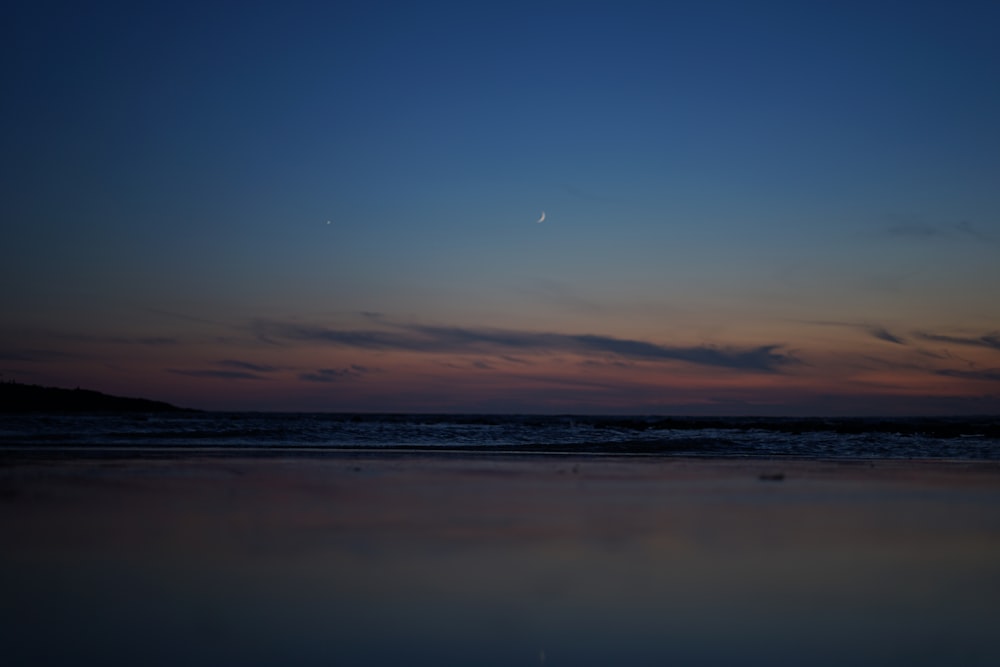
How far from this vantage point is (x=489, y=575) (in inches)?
224

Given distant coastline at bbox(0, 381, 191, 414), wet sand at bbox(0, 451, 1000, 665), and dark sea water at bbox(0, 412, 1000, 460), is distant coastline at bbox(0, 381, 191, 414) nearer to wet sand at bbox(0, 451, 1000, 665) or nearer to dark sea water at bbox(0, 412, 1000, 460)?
dark sea water at bbox(0, 412, 1000, 460)

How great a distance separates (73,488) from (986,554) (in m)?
9.92

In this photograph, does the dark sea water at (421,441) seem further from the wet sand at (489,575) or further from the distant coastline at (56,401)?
the distant coastline at (56,401)

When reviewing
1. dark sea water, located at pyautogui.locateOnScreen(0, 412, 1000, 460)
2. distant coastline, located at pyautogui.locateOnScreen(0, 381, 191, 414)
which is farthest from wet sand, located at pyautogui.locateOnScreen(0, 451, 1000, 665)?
distant coastline, located at pyautogui.locateOnScreen(0, 381, 191, 414)

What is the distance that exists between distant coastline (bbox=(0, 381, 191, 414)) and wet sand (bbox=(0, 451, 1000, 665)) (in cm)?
4760

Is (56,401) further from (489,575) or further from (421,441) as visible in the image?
(489,575)

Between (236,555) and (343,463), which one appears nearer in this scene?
(236,555)

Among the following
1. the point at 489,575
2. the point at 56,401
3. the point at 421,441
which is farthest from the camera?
the point at 56,401

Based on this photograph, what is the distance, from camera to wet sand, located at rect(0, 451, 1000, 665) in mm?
4188

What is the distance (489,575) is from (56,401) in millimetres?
59533

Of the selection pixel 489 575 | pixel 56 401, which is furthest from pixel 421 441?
pixel 56 401

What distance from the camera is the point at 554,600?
5.04 meters

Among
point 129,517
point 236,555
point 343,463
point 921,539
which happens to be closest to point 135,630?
point 236,555

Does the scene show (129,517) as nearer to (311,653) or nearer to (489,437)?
(311,653)
